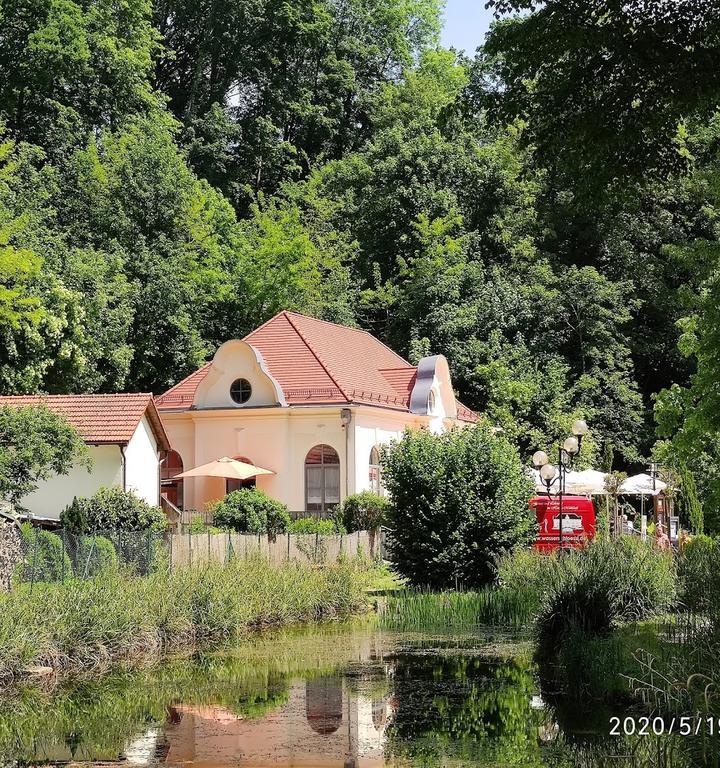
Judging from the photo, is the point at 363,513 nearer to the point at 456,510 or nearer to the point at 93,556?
the point at 456,510

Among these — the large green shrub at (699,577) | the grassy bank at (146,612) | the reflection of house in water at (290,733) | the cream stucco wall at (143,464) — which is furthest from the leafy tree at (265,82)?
the reflection of house in water at (290,733)

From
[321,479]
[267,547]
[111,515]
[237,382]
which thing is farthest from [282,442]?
[267,547]

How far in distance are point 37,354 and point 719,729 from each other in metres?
30.8

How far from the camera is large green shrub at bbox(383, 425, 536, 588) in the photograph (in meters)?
27.0

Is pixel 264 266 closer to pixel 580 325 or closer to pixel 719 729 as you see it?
pixel 580 325

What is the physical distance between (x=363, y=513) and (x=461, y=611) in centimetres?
1258

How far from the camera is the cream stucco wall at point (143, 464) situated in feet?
108

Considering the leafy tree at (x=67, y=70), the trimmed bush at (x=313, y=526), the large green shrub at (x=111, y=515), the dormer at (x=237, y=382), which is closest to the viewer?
the large green shrub at (x=111, y=515)

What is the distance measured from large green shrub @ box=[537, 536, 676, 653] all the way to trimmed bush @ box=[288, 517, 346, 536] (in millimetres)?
15022

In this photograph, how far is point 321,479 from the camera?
38719 mm

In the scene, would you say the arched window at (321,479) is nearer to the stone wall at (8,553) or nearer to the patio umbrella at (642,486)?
the patio umbrella at (642,486)

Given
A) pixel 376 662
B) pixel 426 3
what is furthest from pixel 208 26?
pixel 376 662

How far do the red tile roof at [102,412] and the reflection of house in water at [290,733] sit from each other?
59.5 ft

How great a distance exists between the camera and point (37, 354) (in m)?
37.2
